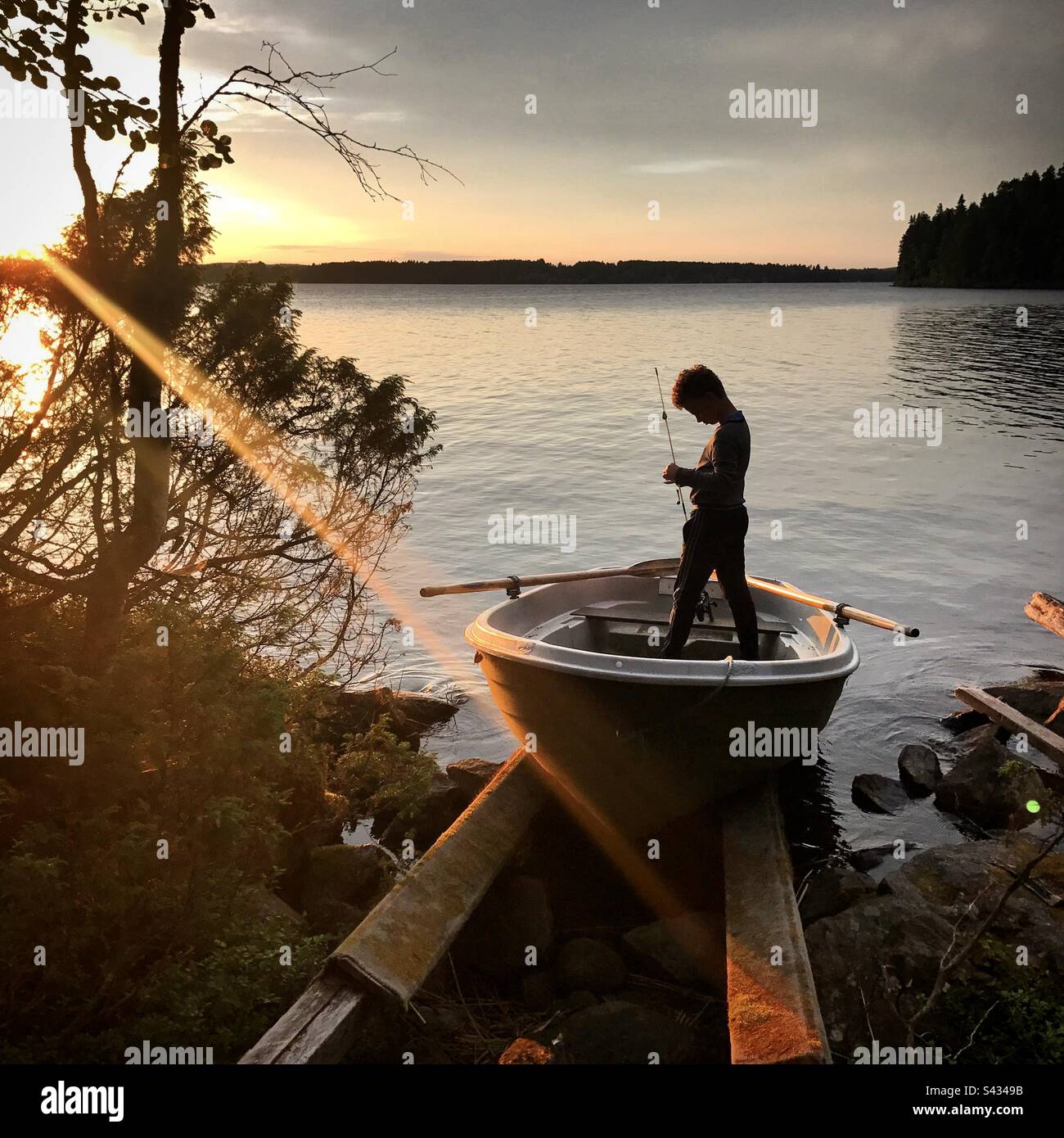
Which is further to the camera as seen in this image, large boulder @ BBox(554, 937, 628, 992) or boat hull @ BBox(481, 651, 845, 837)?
boat hull @ BBox(481, 651, 845, 837)

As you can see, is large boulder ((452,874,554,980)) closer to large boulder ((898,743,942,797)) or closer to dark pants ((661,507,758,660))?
dark pants ((661,507,758,660))

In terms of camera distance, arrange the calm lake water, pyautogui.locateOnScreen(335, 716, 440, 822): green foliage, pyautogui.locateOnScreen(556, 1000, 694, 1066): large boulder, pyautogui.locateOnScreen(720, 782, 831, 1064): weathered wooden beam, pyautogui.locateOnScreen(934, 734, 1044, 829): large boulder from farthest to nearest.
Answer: the calm lake water, pyautogui.locateOnScreen(934, 734, 1044, 829): large boulder, pyautogui.locateOnScreen(335, 716, 440, 822): green foliage, pyautogui.locateOnScreen(556, 1000, 694, 1066): large boulder, pyautogui.locateOnScreen(720, 782, 831, 1064): weathered wooden beam

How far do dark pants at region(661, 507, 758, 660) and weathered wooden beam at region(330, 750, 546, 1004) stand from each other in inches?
65.5

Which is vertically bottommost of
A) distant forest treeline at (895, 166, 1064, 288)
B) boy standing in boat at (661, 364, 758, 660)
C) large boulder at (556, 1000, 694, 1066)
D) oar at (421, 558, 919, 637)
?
large boulder at (556, 1000, 694, 1066)

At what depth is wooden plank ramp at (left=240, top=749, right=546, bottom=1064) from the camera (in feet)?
11.9

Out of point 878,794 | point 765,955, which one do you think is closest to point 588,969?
point 765,955

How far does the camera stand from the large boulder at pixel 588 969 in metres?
4.98

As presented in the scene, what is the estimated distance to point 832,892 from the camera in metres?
5.65

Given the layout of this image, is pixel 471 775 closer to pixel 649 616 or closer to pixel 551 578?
pixel 551 578

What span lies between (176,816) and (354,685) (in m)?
6.57

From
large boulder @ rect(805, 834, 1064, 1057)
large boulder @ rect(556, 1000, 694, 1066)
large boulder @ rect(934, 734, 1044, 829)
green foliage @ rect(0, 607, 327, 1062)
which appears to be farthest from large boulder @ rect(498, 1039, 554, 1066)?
large boulder @ rect(934, 734, 1044, 829)

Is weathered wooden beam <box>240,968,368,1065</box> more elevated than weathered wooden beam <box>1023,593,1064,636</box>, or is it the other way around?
weathered wooden beam <box>1023,593,1064,636</box>

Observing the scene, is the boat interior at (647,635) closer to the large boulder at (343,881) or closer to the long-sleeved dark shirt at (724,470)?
the long-sleeved dark shirt at (724,470)

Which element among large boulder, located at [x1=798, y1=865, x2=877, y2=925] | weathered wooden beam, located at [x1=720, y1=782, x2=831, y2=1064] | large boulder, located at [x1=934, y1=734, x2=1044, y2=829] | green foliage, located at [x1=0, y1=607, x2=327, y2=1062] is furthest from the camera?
large boulder, located at [x1=934, y1=734, x2=1044, y2=829]
